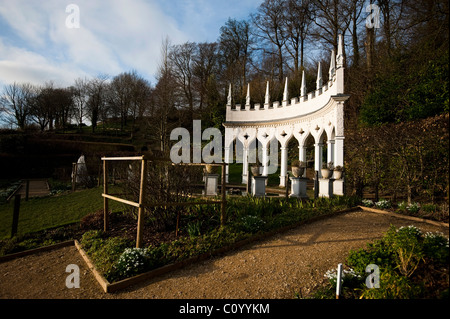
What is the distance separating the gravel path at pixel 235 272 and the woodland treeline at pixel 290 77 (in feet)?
6.61

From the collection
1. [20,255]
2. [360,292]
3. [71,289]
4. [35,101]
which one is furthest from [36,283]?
[35,101]

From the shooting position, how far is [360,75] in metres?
14.5

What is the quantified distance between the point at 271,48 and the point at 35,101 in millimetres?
35216

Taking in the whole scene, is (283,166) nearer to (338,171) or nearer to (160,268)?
(338,171)

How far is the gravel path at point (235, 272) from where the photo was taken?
333 centimetres

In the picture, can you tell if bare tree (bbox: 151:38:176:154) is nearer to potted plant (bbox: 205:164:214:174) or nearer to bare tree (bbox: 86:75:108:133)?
potted plant (bbox: 205:164:214:174)

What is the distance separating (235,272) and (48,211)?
7.92 meters

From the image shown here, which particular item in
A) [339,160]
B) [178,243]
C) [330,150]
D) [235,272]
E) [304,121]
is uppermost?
[304,121]

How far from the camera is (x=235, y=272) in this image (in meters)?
3.82

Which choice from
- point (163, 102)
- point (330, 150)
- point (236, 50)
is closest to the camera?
point (330, 150)

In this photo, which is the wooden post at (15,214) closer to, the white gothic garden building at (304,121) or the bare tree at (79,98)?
the white gothic garden building at (304,121)

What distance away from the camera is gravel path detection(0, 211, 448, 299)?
333 cm

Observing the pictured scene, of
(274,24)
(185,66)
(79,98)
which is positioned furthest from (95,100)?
(274,24)

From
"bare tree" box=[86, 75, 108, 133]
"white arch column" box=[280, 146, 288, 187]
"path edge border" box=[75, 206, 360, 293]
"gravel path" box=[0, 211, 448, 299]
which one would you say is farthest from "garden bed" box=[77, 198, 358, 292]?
"bare tree" box=[86, 75, 108, 133]
